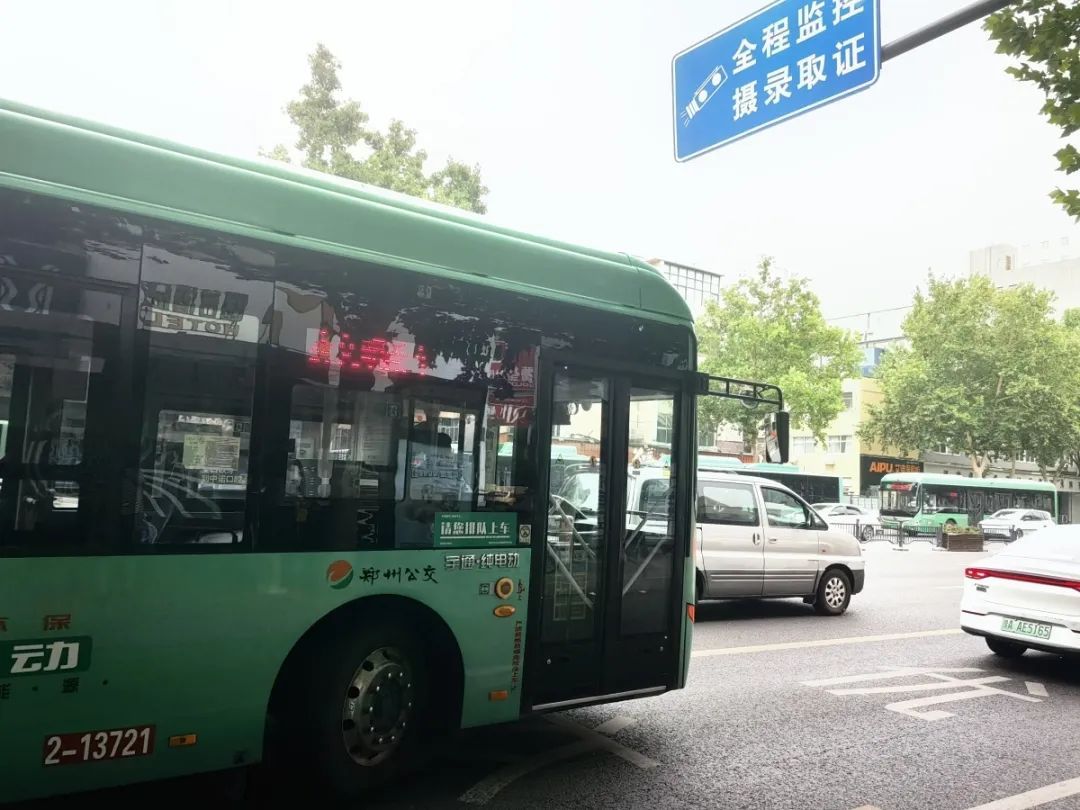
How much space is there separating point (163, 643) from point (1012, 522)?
129 feet

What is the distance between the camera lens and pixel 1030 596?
7.75 m

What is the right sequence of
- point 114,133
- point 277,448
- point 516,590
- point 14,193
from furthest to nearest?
point 516,590 → point 277,448 → point 114,133 → point 14,193

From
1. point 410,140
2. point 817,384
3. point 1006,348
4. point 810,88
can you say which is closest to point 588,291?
point 810,88

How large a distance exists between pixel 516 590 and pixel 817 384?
1367 inches

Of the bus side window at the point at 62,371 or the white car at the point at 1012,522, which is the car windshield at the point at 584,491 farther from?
the white car at the point at 1012,522

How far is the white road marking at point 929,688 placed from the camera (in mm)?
6477

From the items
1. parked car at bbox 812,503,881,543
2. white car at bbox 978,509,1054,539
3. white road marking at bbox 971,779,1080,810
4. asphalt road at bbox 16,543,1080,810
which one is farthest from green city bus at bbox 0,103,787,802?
white car at bbox 978,509,1054,539

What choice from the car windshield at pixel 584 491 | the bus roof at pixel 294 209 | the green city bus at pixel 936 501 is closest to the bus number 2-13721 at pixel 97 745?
the bus roof at pixel 294 209

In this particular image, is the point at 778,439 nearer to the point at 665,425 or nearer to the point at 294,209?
the point at 665,425

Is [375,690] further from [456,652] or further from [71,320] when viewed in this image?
[71,320]

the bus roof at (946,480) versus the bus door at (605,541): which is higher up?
the bus roof at (946,480)

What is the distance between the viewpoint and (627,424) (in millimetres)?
5363

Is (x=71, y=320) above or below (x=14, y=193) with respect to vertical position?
below

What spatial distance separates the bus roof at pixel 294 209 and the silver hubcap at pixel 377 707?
205 centimetres
